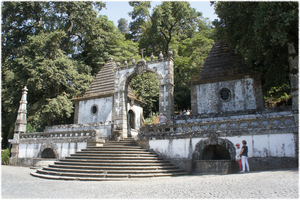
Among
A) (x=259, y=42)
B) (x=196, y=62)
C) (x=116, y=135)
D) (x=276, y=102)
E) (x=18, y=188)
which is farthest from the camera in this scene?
(x=196, y=62)

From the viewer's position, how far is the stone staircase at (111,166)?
10.5m

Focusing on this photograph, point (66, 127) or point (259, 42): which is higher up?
point (259, 42)

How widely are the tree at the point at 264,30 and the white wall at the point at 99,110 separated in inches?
425

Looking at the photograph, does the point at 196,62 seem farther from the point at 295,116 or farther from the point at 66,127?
the point at 295,116

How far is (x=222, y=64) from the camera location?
62.1ft

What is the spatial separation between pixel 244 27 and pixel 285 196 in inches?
406

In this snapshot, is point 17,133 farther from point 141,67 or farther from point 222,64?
point 222,64

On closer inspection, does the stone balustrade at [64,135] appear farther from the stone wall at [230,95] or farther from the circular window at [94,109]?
the stone wall at [230,95]

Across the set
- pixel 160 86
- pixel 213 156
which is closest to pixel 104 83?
pixel 160 86

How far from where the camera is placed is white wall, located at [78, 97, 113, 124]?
67.1 ft

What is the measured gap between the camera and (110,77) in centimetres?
2206

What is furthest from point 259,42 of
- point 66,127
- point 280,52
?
point 66,127

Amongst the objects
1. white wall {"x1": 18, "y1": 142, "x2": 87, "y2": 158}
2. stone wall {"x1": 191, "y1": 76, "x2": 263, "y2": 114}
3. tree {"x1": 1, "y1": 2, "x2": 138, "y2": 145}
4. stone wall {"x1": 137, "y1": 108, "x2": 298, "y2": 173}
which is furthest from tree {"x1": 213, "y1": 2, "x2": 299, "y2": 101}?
tree {"x1": 1, "y1": 2, "x2": 138, "y2": 145}

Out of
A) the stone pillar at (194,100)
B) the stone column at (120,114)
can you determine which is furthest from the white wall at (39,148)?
the stone pillar at (194,100)
